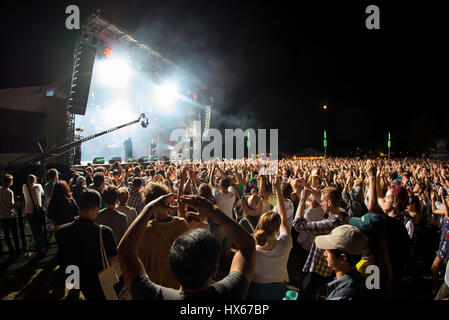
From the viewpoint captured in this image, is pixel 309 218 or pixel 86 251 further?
pixel 309 218

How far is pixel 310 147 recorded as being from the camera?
195 ft

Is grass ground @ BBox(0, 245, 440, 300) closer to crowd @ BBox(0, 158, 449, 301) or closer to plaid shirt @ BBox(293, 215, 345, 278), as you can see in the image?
crowd @ BBox(0, 158, 449, 301)

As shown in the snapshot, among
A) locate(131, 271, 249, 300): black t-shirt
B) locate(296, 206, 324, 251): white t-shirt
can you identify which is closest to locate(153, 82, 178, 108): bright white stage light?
locate(296, 206, 324, 251): white t-shirt

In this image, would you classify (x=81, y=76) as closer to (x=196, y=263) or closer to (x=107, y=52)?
(x=107, y=52)

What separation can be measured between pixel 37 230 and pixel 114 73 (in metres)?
16.1

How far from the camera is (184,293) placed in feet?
3.95

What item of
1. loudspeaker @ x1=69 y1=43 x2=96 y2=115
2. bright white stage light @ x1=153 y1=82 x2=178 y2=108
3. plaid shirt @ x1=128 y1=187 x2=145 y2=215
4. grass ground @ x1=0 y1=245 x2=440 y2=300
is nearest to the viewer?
grass ground @ x1=0 y1=245 x2=440 y2=300

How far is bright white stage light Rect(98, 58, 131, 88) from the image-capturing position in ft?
51.4

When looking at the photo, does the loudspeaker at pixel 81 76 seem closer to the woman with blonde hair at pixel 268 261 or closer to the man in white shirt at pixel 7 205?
the man in white shirt at pixel 7 205

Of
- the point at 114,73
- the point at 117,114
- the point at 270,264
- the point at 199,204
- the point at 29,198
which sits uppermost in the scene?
the point at 114,73

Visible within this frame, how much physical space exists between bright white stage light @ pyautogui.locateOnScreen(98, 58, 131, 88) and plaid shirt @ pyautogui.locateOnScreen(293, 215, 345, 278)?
1462cm

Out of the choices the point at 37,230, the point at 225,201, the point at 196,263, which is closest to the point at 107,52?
the point at 37,230
